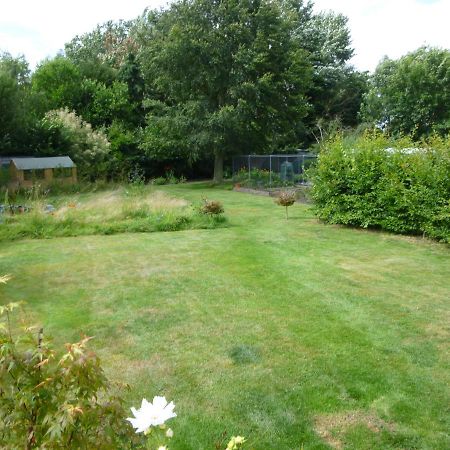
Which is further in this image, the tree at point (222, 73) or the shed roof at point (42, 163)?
the tree at point (222, 73)

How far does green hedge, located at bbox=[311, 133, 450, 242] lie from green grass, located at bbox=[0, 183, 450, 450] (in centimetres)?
95

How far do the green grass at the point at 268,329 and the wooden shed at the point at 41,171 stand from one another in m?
13.9

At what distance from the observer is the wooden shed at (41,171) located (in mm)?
23305

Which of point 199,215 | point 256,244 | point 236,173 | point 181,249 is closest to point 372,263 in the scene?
point 256,244

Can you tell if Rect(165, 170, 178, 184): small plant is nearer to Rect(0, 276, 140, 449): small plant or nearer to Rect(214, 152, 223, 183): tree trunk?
Rect(214, 152, 223, 183): tree trunk

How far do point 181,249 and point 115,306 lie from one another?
12.7 feet

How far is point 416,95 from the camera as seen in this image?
32344 mm

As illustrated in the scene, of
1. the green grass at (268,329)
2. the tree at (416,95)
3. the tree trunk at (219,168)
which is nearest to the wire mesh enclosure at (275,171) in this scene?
the tree trunk at (219,168)

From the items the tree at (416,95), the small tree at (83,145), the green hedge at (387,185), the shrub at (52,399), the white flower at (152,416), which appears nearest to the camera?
the white flower at (152,416)

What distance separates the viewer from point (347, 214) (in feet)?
41.4

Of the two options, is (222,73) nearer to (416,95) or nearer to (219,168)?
(219,168)

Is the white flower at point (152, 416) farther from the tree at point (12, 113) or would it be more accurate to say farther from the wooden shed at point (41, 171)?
the tree at point (12, 113)

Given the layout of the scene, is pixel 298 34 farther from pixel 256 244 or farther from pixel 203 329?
pixel 203 329

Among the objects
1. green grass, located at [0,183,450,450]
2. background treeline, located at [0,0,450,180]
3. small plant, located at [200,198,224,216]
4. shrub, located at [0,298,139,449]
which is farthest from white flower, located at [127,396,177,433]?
background treeline, located at [0,0,450,180]
